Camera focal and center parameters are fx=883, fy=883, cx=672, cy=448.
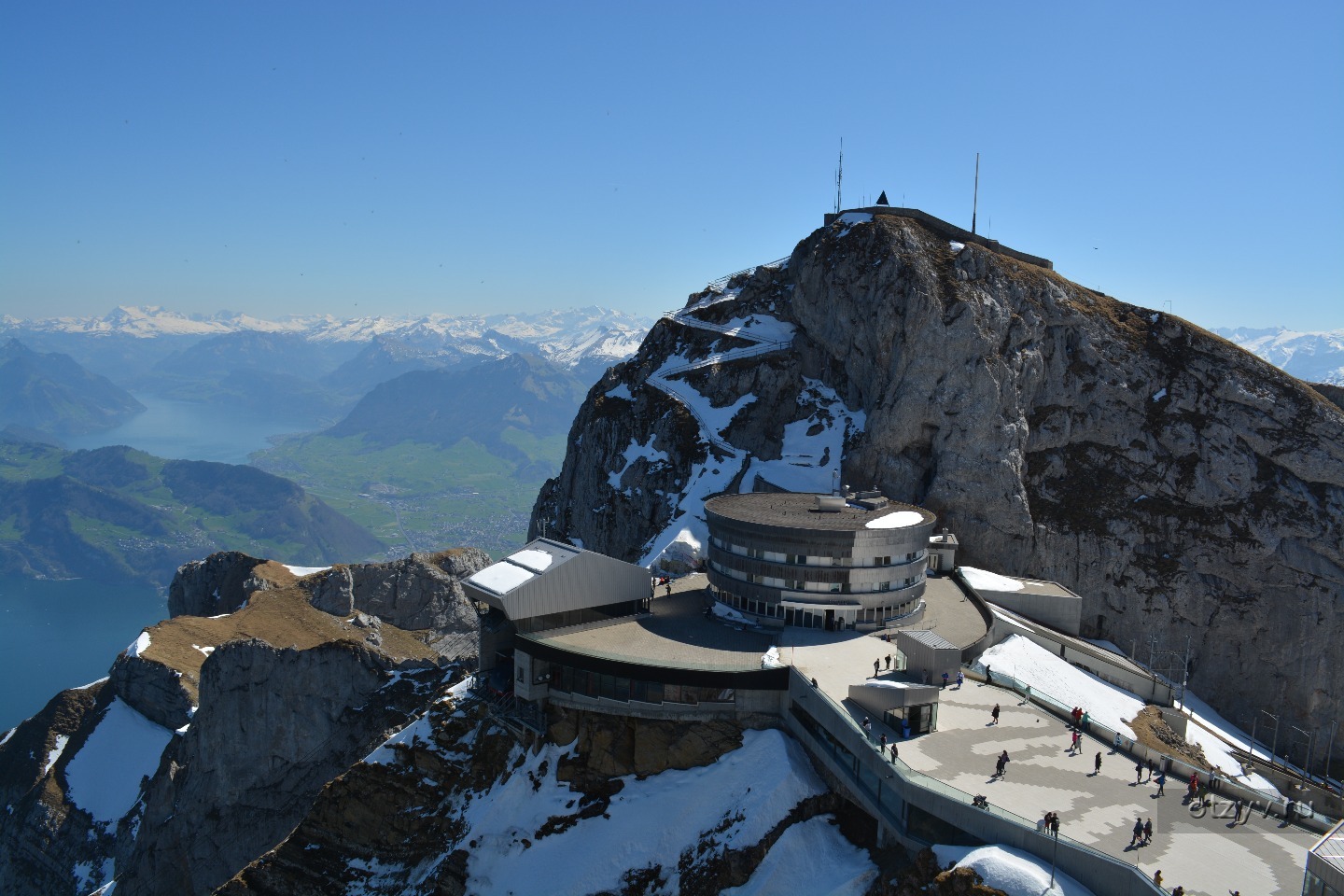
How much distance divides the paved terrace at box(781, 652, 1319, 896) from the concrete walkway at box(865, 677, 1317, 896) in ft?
0.14

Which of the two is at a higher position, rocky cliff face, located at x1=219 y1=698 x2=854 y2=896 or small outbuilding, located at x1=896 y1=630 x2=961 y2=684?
small outbuilding, located at x1=896 y1=630 x2=961 y2=684

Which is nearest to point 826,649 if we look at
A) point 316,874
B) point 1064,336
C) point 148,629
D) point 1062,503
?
point 316,874

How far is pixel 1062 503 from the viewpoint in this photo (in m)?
94.9

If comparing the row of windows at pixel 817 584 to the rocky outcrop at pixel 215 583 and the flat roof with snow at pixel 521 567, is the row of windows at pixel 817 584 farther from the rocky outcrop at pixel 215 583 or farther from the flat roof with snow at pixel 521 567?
the rocky outcrop at pixel 215 583

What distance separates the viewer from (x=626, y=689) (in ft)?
157

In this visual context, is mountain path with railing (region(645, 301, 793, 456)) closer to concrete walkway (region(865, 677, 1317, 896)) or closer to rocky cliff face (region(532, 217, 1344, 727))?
rocky cliff face (region(532, 217, 1344, 727))

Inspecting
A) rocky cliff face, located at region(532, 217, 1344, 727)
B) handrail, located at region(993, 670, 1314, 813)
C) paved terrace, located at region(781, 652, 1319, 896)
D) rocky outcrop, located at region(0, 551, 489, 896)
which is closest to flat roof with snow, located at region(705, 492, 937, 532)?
paved terrace, located at region(781, 652, 1319, 896)

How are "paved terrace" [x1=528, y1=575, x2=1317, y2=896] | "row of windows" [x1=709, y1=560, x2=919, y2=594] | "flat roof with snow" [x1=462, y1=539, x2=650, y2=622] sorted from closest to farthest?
"paved terrace" [x1=528, y1=575, x2=1317, y2=896] → "flat roof with snow" [x1=462, y1=539, x2=650, y2=622] → "row of windows" [x1=709, y1=560, x2=919, y2=594]

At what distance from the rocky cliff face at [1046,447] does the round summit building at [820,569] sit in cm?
3548

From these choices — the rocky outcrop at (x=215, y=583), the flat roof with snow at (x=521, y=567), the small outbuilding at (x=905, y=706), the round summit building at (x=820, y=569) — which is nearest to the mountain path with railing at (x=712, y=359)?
the round summit building at (x=820, y=569)

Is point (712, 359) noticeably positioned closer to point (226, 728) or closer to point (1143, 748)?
point (226, 728)

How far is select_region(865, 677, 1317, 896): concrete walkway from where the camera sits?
30984 millimetres

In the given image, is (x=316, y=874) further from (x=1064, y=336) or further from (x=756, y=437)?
(x=1064, y=336)

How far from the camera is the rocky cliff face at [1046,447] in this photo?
8919cm
